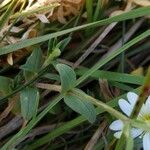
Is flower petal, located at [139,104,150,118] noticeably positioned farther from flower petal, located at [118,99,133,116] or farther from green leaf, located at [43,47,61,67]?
green leaf, located at [43,47,61,67]

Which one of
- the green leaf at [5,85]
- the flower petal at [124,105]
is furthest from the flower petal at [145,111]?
the green leaf at [5,85]

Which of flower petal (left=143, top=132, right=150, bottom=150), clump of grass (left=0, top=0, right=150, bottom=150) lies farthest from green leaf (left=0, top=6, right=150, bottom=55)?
flower petal (left=143, top=132, right=150, bottom=150)

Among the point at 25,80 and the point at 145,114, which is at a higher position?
the point at 25,80

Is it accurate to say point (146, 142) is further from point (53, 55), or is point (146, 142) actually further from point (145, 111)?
point (53, 55)

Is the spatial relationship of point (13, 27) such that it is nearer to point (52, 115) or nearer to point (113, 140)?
point (52, 115)

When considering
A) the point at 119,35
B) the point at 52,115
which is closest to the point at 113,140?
the point at 52,115
